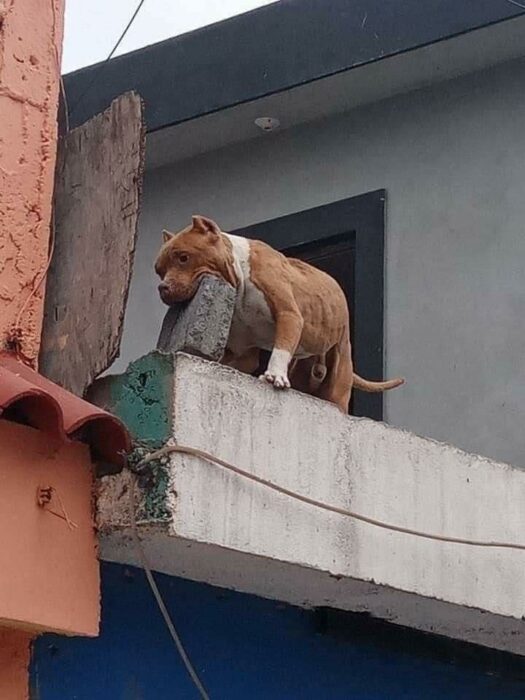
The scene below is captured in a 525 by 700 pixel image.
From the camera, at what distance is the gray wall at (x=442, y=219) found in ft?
22.7

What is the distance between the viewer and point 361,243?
24.6 ft

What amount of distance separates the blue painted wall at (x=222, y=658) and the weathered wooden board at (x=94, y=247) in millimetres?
726

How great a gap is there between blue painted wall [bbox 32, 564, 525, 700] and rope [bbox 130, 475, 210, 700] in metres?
0.05

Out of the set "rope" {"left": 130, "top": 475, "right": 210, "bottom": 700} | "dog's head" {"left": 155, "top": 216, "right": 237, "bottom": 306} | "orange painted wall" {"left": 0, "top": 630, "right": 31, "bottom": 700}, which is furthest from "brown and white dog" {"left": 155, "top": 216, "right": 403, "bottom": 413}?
"orange painted wall" {"left": 0, "top": 630, "right": 31, "bottom": 700}

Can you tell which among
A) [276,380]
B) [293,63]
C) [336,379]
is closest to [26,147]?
[276,380]

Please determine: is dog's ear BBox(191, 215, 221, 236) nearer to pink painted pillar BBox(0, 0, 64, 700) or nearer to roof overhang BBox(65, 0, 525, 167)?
pink painted pillar BBox(0, 0, 64, 700)

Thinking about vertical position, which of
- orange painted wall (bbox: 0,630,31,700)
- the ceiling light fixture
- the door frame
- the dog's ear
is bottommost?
orange painted wall (bbox: 0,630,31,700)

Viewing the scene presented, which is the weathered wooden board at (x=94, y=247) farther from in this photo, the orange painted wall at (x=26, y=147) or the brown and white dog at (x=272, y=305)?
the brown and white dog at (x=272, y=305)

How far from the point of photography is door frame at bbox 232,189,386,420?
722 centimetres

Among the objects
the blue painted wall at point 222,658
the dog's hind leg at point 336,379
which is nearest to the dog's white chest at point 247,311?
the dog's hind leg at point 336,379

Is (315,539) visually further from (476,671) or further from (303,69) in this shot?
(303,69)

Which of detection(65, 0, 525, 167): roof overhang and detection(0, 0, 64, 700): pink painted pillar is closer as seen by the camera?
detection(0, 0, 64, 700): pink painted pillar

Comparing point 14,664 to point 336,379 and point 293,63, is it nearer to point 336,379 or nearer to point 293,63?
point 336,379

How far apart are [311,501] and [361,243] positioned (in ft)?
10.2
